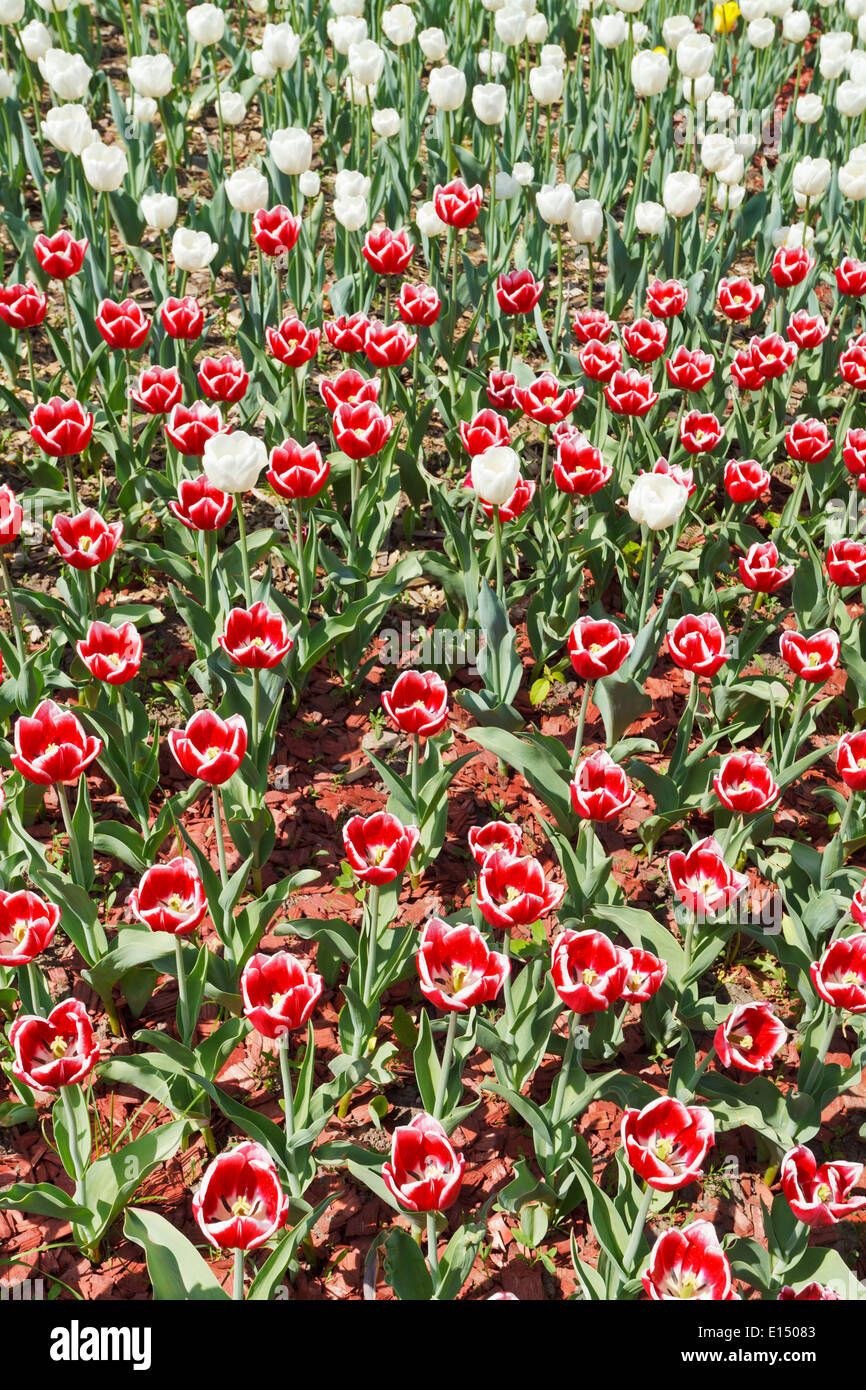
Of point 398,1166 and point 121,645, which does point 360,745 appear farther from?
point 398,1166

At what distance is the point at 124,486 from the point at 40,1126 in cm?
204

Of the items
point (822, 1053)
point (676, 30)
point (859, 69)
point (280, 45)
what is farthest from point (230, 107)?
point (822, 1053)

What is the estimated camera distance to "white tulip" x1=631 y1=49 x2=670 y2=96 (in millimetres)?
4738

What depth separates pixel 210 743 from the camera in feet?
8.20

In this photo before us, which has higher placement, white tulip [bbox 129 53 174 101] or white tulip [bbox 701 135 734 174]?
white tulip [bbox 129 53 174 101]

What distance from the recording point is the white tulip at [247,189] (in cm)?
416

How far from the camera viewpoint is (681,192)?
4246 mm

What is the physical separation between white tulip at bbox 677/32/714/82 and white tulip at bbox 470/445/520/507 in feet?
8.97

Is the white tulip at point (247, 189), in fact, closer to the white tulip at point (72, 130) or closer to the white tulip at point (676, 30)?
the white tulip at point (72, 130)

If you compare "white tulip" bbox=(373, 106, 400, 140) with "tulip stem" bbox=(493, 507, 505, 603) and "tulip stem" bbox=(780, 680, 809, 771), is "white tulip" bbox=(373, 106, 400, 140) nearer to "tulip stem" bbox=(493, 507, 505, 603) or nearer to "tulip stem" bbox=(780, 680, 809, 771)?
"tulip stem" bbox=(493, 507, 505, 603)

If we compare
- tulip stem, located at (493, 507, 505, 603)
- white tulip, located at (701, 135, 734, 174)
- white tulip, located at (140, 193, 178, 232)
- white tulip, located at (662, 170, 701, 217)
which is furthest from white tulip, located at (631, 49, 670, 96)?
tulip stem, located at (493, 507, 505, 603)

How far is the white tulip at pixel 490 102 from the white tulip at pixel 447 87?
0.08 m

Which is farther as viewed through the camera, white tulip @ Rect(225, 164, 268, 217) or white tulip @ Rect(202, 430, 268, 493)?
white tulip @ Rect(225, 164, 268, 217)
